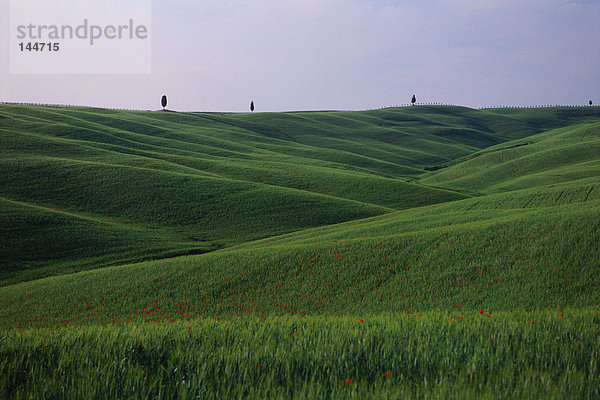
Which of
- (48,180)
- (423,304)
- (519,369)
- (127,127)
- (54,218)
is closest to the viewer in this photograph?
(519,369)

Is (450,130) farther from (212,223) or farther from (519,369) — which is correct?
(519,369)

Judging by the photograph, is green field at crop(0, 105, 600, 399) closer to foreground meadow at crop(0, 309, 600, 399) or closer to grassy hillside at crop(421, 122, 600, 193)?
foreground meadow at crop(0, 309, 600, 399)

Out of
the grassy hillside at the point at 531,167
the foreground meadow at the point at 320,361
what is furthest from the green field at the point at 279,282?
the grassy hillside at the point at 531,167

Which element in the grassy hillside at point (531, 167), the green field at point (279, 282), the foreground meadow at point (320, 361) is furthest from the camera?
the grassy hillside at point (531, 167)

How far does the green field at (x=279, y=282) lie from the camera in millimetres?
6039

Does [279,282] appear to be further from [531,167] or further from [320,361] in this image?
[531,167]

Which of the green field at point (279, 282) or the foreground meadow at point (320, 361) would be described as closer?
the foreground meadow at point (320, 361)

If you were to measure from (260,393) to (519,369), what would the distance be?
3.46 meters

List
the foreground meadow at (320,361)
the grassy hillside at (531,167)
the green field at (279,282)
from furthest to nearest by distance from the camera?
the grassy hillside at (531,167), the green field at (279,282), the foreground meadow at (320,361)

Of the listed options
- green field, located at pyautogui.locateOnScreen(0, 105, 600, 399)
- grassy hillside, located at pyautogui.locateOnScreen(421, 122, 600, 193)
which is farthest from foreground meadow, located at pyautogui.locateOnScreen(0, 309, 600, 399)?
grassy hillside, located at pyautogui.locateOnScreen(421, 122, 600, 193)

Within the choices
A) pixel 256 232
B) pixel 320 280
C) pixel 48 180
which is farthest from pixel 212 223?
pixel 320 280

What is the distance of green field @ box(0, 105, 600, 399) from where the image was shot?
604 cm

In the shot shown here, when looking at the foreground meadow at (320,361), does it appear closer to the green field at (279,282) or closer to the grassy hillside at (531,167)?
the green field at (279,282)

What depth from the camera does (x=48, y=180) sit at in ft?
159
